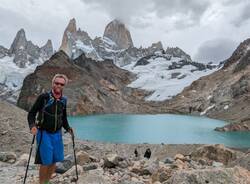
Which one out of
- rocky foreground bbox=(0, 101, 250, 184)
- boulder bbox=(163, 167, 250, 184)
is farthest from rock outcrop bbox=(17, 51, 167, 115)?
boulder bbox=(163, 167, 250, 184)

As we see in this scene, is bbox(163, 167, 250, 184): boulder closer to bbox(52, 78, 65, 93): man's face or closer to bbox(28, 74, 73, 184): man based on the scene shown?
bbox(28, 74, 73, 184): man

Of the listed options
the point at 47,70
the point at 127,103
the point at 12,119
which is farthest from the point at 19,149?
the point at 127,103

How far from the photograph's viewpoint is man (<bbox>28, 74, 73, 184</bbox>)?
871 centimetres

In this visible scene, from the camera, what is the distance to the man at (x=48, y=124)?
8711 millimetres

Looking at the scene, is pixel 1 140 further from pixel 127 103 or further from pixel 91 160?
pixel 127 103

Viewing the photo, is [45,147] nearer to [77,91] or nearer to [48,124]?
[48,124]

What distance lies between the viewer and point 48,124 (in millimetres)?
8758

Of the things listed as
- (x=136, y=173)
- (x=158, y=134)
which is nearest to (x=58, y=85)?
(x=136, y=173)

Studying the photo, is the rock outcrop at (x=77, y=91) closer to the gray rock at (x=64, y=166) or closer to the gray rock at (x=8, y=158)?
the gray rock at (x=8, y=158)

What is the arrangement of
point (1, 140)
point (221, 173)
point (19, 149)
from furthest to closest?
point (1, 140) < point (19, 149) < point (221, 173)

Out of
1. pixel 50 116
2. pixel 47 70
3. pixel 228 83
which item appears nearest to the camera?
pixel 50 116

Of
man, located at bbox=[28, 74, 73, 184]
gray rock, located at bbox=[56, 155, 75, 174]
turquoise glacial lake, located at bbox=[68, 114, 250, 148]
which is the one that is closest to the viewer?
man, located at bbox=[28, 74, 73, 184]

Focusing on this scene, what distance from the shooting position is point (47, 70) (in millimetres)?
168625

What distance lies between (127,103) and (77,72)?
2474 centimetres
